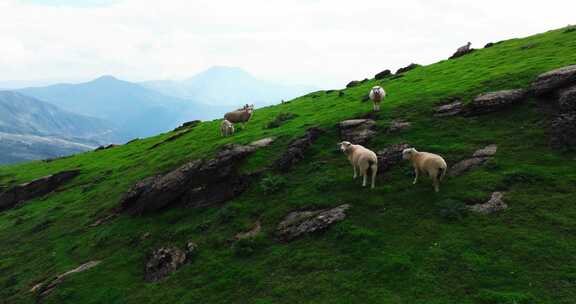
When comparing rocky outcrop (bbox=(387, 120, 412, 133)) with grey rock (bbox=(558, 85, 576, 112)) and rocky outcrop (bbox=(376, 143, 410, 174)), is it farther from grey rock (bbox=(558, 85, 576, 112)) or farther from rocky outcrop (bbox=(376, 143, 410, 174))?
grey rock (bbox=(558, 85, 576, 112))

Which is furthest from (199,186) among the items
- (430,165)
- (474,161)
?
(474,161)

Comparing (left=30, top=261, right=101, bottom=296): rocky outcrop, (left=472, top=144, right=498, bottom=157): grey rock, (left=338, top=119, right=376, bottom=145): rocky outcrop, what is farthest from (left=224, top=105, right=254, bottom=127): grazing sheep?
(left=472, top=144, right=498, bottom=157): grey rock

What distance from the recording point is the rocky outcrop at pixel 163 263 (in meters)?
21.1

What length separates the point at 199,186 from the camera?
92.4ft

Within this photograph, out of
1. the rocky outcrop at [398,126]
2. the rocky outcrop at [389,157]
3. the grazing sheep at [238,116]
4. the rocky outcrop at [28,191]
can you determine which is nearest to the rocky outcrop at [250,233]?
the rocky outcrop at [389,157]

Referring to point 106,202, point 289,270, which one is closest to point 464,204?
point 289,270

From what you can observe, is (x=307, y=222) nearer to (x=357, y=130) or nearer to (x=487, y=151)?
(x=487, y=151)

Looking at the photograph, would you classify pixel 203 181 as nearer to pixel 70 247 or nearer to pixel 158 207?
pixel 158 207

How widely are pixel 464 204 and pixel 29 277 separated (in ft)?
87.6

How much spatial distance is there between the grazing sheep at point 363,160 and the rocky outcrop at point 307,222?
269 cm

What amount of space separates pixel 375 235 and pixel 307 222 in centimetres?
393

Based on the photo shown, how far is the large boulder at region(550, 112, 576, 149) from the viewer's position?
68.9 feet

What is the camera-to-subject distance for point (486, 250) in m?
15.6

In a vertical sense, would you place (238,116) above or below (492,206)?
above
